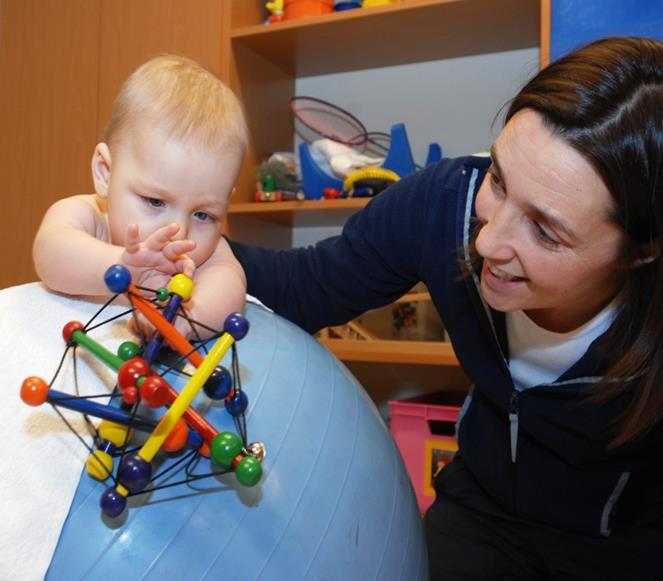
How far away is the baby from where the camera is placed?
2.40 feet

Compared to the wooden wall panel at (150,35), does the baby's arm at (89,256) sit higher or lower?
lower

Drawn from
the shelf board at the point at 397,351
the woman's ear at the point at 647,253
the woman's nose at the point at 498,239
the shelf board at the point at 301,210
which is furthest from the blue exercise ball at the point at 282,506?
the shelf board at the point at 301,210

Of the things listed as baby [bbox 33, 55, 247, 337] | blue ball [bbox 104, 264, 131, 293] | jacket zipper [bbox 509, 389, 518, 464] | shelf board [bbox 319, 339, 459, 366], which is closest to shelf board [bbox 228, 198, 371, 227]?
shelf board [bbox 319, 339, 459, 366]

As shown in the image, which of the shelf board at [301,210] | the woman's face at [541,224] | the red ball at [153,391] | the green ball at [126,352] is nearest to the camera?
the red ball at [153,391]

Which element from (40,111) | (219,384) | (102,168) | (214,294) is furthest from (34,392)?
(40,111)

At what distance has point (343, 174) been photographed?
191cm

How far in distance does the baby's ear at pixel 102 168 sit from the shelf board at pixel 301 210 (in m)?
1.00

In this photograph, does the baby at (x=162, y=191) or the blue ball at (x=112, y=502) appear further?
the baby at (x=162, y=191)

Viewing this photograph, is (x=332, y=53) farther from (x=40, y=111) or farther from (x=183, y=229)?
(x=183, y=229)

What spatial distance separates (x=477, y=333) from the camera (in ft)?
3.43

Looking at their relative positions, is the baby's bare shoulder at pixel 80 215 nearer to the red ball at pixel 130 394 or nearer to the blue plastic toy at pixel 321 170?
the red ball at pixel 130 394

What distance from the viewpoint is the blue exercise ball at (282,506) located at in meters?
0.58

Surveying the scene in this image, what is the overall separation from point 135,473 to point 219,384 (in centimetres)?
12

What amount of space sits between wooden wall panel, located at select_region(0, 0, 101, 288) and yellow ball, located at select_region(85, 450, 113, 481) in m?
1.76
